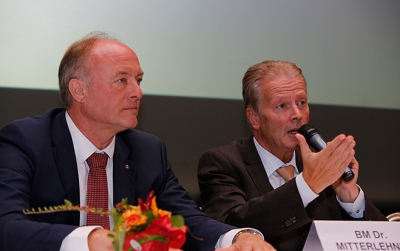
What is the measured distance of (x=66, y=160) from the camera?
7.42 ft

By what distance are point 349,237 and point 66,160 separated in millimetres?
1159

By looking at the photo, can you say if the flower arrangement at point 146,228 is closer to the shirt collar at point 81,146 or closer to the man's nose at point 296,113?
the shirt collar at point 81,146

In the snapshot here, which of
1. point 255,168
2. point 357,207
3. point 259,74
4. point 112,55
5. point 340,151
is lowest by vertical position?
point 357,207

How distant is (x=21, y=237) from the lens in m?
1.82

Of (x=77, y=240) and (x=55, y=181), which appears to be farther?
(x=55, y=181)

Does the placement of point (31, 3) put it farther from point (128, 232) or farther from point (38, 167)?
point (128, 232)

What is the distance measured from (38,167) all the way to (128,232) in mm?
950

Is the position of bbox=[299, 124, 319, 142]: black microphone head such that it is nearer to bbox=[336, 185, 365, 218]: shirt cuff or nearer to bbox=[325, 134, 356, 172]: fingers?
bbox=[325, 134, 356, 172]: fingers

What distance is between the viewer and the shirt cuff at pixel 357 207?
103 inches

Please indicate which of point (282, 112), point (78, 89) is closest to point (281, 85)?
point (282, 112)

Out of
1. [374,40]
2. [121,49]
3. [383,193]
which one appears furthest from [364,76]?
[121,49]

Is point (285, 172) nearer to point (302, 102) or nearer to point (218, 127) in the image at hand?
point (302, 102)

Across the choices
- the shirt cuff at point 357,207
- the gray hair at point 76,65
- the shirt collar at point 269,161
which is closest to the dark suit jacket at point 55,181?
the gray hair at point 76,65

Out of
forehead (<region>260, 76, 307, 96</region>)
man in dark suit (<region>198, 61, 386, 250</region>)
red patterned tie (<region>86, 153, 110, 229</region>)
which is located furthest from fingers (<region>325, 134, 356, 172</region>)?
red patterned tie (<region>86, 153, 110, 229</region>)
